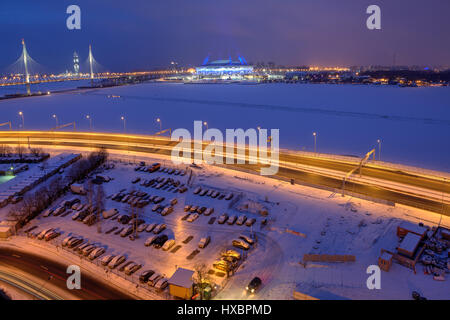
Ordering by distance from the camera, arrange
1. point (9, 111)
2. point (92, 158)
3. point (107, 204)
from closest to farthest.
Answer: point (107, 204)
point (92, 158)
point (9, 111)

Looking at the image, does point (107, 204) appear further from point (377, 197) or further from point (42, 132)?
point (42, 132)

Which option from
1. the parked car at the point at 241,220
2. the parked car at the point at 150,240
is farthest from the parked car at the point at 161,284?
the parked car at the point at 241,220

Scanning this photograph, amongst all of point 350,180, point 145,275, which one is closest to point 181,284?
point 145,275

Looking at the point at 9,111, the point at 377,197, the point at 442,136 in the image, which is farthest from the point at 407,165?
the point at 9,111

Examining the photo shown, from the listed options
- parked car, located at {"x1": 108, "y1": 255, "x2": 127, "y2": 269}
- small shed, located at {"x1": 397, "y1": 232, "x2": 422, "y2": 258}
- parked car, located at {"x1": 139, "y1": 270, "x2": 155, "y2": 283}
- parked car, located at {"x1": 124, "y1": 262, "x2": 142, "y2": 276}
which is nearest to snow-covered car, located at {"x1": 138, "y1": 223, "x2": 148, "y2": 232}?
parked car, located at {"x1": 108, "y1": 255, "x2": 127, "y2": 269}

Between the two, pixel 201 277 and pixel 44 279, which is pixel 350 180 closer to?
pixel 201 277
